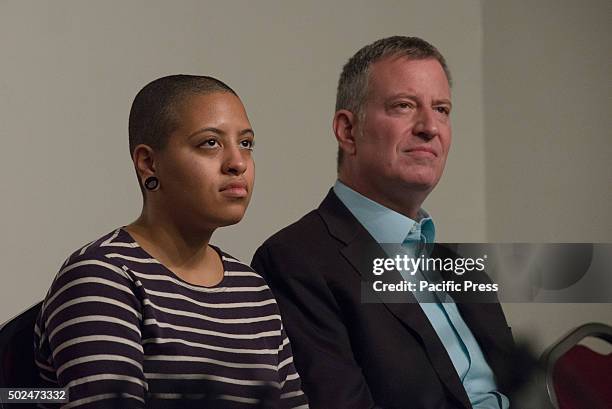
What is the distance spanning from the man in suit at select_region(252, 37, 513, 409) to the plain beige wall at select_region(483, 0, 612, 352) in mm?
527

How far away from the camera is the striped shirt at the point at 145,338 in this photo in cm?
106

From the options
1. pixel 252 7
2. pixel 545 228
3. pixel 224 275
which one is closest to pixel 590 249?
pixel 545 228

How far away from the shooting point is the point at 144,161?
123 centimetres

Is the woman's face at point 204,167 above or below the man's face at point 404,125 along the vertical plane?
below

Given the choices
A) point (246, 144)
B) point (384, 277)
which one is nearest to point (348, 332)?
point (384, 277)

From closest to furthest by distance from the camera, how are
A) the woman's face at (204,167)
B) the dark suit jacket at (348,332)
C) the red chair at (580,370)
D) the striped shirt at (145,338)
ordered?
the striped shirt at (145,338), the woman's face at (204,167), the dark suit jacket at (348,332), the red chair at (580,370)

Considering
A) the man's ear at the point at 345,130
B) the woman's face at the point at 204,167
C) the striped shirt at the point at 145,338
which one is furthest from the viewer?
the man's ear at the point at 345,130

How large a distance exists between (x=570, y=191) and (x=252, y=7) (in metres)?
0.81

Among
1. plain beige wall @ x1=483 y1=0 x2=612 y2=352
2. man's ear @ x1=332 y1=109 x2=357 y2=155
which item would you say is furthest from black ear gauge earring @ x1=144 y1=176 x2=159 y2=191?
plain beige wall @ x1=483 y1=0 x2=612 y2=352

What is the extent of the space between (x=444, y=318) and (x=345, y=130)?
327 millimetres

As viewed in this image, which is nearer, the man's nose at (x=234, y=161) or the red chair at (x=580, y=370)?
the man's nose at (x=234, y=161)

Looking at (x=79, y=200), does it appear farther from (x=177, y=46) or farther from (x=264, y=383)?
(x=264, y=383)

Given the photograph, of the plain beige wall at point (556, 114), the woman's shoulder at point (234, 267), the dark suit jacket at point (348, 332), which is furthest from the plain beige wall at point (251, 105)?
the woman's shoulder at point (234, 267)

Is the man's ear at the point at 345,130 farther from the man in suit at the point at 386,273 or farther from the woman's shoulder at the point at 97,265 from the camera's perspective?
the woman's shoulder at the point at 97,265
